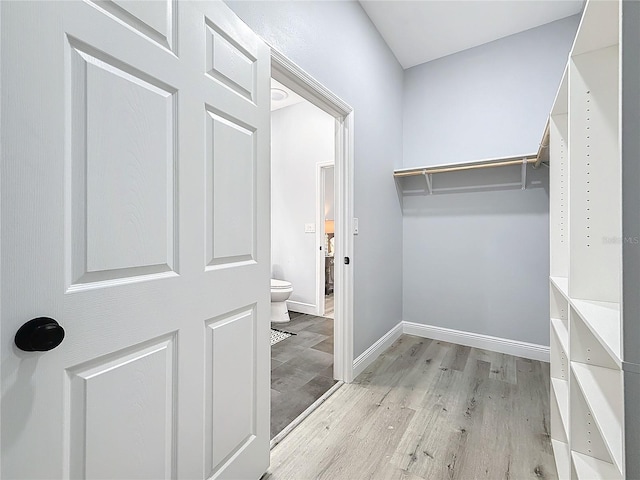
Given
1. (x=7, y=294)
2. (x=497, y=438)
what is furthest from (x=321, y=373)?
(x=7, y=294)

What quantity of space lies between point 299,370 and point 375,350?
67 cm

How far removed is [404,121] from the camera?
3.22 m

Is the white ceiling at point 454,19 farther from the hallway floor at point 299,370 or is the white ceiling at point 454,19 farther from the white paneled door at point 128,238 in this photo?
the hallway floor at point 299,370

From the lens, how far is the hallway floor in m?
1.91

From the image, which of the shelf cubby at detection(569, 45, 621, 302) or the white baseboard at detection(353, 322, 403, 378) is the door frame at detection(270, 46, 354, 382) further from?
the shelf cubby at detection(569, 45, 621, 302)

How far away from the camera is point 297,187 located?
13.4 ft

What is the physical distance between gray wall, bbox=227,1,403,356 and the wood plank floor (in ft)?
1.50

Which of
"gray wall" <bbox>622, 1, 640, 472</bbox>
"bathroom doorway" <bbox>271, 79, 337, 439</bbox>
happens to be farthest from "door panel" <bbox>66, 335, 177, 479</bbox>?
"bathroom doorway" <bbox>271, 79, 337, 439</bbox>

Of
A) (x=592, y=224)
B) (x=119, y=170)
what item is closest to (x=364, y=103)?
(x=592, y=224)

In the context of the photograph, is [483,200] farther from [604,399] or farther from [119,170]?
[119,170]

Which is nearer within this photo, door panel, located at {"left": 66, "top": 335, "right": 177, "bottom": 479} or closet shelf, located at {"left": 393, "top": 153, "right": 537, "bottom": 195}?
door panel, located at {"left": 66, "top": 335, "right": 177, "bottom": 479}

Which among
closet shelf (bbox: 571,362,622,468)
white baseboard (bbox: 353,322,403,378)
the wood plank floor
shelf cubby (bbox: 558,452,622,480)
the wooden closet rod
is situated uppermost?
the wooden closet rod

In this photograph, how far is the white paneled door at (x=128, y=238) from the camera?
653 millimetres

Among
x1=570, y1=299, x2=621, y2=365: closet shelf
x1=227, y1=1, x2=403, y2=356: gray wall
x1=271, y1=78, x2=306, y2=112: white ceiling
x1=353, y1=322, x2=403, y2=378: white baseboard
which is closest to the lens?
x1=570, y1=299, x2=621, y2=365: closet shelf
